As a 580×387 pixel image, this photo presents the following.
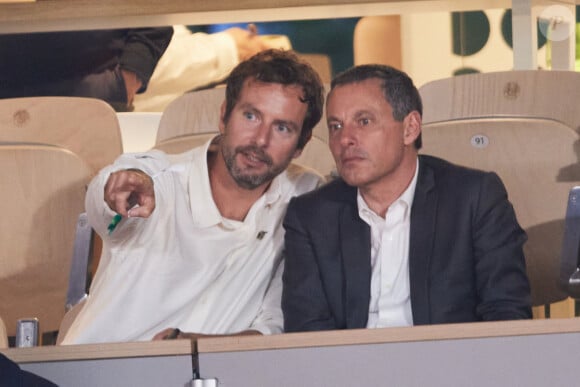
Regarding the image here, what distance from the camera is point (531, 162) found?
267 cm

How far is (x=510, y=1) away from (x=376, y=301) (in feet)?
4.69

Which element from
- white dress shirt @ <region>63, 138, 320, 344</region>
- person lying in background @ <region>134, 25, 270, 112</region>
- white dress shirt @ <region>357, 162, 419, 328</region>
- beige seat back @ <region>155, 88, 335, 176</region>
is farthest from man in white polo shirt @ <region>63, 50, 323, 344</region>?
person lying in background @ <region>134, 25, 270, 112</region>

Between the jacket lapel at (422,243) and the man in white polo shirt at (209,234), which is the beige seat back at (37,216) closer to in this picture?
the man in white polo shirt at (209,234)

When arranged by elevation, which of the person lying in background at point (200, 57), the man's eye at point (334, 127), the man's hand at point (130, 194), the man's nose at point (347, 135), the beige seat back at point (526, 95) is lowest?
the man's hand at point (130, 194)

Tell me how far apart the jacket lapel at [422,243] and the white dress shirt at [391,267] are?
29 millimetres

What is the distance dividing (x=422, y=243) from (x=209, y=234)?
449 mm

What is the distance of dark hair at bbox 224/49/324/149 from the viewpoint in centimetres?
253

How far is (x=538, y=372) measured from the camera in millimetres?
1467

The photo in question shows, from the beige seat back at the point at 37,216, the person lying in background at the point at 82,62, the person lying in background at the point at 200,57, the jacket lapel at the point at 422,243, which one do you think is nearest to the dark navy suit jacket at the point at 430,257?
the jacket lapel at the point at 422,243

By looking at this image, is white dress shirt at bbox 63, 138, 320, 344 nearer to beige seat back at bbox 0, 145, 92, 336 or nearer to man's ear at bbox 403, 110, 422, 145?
man's ear at bbox 403, 110, 422, 145

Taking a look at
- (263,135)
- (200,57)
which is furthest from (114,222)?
(200,57)

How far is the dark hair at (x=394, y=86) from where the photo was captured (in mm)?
2412

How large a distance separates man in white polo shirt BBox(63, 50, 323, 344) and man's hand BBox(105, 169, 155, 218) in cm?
11

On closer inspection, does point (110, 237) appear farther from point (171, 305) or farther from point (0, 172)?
point (0, 172)
